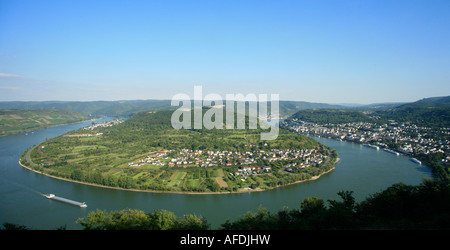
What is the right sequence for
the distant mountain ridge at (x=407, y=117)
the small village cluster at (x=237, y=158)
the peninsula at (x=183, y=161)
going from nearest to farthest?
the peninsula at (x=183, y=161), the small village cluster at (x=237, y=158), the distant mountain ridge at (x=407, y=117)

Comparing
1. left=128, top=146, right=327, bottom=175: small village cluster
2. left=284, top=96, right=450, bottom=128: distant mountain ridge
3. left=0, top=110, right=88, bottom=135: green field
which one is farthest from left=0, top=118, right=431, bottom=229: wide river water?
left=0, top=110, right=88, bottom=135: green field

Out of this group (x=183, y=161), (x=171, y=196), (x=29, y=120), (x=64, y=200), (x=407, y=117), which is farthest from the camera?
(x=29, y=120)

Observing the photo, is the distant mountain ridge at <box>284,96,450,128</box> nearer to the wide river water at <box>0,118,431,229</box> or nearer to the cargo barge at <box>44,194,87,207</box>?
the wide river water at <box>0,118,431,229</box>

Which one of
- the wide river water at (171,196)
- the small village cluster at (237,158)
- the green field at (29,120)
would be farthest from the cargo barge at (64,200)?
the green field at (29,120)

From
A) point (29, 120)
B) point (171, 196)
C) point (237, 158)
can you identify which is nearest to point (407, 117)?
point (237, 158)

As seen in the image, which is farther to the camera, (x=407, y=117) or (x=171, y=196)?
(x=407, y=117)

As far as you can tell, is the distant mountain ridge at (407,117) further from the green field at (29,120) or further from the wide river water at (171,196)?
the green field at (29,120)

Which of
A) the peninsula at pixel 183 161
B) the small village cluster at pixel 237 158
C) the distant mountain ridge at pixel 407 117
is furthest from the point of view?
the distant mountain ridge at pixel 407 117

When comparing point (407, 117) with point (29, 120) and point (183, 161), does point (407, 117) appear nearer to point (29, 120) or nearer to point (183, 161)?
point (183, 161)
